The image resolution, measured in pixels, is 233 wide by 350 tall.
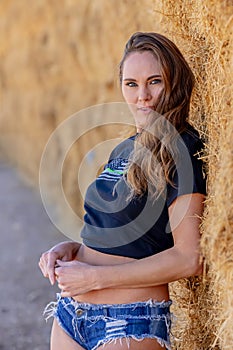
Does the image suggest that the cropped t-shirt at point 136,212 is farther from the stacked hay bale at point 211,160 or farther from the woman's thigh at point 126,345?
the woman's thigh at point 126,345

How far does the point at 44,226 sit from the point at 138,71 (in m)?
4.87

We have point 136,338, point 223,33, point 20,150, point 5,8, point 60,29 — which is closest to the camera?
point 223,33

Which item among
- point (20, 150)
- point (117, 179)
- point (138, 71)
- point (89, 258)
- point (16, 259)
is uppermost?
point (138, 71)

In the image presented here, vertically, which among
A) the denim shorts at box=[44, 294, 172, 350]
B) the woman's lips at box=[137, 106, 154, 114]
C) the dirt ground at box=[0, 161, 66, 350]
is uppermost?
the woman's lips at box=[137, 106, 154, 114]

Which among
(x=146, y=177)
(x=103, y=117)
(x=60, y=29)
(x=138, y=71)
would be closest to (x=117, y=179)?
(x=146, y=177)

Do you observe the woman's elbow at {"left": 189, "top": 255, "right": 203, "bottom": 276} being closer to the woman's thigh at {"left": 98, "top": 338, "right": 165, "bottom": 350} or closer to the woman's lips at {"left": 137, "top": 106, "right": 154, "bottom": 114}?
the woman's thigh at {"left": 98, "top": 338, "right": 165, "bottom": 350}

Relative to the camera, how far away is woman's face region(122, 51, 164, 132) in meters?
2.02

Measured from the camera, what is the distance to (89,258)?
6.84 ft

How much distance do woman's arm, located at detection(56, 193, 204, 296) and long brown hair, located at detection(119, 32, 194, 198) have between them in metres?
0.09

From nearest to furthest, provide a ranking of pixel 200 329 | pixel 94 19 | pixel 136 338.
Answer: pixel 136 338 → pixel 200 329 → pixel 94 19

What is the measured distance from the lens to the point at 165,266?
1854 mm

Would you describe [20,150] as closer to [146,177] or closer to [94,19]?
[94,19]

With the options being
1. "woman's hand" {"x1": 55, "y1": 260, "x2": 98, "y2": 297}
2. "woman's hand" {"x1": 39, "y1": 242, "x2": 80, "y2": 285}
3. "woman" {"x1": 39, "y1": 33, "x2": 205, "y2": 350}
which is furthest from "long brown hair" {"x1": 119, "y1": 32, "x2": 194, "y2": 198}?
"woman's hand" {"x1": 39, "y1": 242, "x2": 80, "y2": 285}

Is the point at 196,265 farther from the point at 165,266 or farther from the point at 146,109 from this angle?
the point at 146,109
